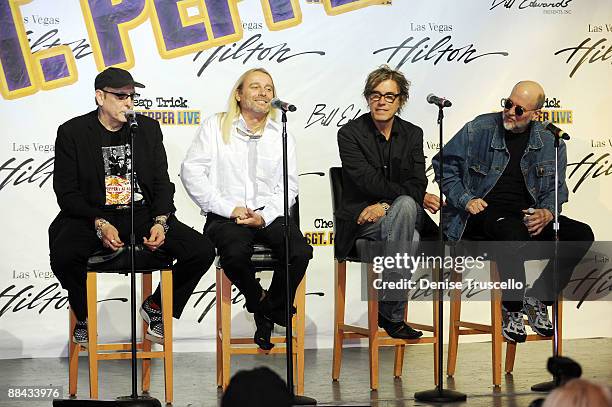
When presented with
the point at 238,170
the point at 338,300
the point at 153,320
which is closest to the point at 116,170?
the point at 238,170

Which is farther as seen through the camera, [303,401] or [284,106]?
[303,401]

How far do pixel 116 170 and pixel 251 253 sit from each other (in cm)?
75

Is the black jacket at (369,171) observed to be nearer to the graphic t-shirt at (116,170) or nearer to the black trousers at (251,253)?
the black trousers at (251,253)

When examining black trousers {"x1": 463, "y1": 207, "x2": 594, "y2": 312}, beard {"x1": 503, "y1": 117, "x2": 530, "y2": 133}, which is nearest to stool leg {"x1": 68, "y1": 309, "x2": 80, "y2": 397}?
black trousers {"x1": 463, "y1": 207, "x2": 594, "y2": 312}

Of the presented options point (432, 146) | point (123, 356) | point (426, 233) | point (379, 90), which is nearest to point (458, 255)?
point (426, 233)

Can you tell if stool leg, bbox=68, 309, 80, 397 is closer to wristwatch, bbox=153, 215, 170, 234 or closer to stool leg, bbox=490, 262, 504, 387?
wristwatch, bbox=153, 215, 170, 234

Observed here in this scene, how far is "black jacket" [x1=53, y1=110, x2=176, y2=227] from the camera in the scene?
15.8 feet

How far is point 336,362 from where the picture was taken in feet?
17.2

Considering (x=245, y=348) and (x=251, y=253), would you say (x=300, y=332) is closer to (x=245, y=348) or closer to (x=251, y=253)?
(x=245, y=348)

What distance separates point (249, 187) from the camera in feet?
16.9

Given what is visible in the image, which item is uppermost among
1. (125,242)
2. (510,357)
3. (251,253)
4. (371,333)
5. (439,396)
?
(125,242)

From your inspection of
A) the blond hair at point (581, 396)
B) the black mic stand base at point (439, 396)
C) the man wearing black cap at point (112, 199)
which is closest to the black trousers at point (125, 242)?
the man wearing black cap at point (112, 199)

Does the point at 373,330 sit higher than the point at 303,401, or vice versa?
the point at 373,330

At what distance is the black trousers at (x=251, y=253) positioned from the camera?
4.77 meters
